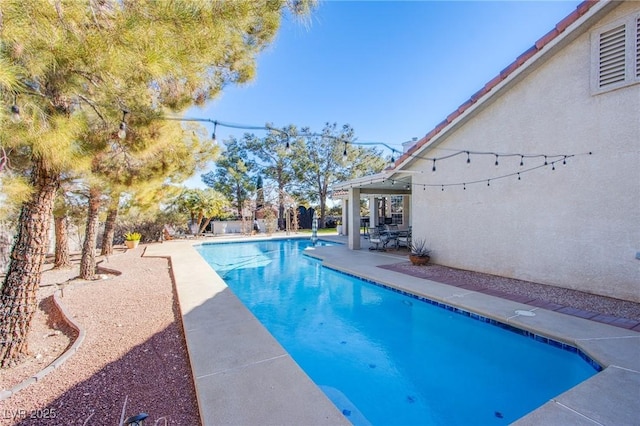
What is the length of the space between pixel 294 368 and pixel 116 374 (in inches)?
94.0

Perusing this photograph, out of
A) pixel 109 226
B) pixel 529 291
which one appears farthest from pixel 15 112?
pixel 109 226

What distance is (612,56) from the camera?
6422 millimetres

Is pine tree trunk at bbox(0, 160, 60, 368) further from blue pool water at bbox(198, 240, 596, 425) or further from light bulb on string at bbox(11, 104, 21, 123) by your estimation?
blue pool water at bbox(198, 240, 596, 425)

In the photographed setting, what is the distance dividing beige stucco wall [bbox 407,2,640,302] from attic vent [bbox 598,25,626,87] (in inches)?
10.0

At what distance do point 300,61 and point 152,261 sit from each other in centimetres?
1150

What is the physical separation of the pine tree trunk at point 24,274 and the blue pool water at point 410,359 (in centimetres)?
412

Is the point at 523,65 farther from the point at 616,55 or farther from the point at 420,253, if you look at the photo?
the point at 420,253

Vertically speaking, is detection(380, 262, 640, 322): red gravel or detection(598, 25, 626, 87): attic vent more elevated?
detection(598, 25, 626, 87): attic vent

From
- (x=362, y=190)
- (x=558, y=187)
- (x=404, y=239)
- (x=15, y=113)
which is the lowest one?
(x=404, y=239)

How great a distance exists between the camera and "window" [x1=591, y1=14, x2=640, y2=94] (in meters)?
6.11

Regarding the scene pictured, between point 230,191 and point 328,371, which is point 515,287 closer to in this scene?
point 328,371

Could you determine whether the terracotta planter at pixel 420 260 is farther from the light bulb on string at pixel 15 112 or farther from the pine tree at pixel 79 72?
the light bulb on string at pixel 15 112

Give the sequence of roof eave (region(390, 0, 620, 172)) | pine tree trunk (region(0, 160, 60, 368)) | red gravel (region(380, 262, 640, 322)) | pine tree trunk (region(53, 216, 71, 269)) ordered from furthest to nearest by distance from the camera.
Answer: pine tree trunk (region(53, 216, 71, 269))
roof eave (region(390, 0, 620, 172))
red gravel (region(380, 262, 640, 322))
pine tree trunk (region(0, 160, 60, 368))

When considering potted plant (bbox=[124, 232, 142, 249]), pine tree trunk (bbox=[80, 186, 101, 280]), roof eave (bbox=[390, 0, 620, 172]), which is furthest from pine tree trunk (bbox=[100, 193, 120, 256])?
roof eave (bbox=[390, 0, 620, 172])
